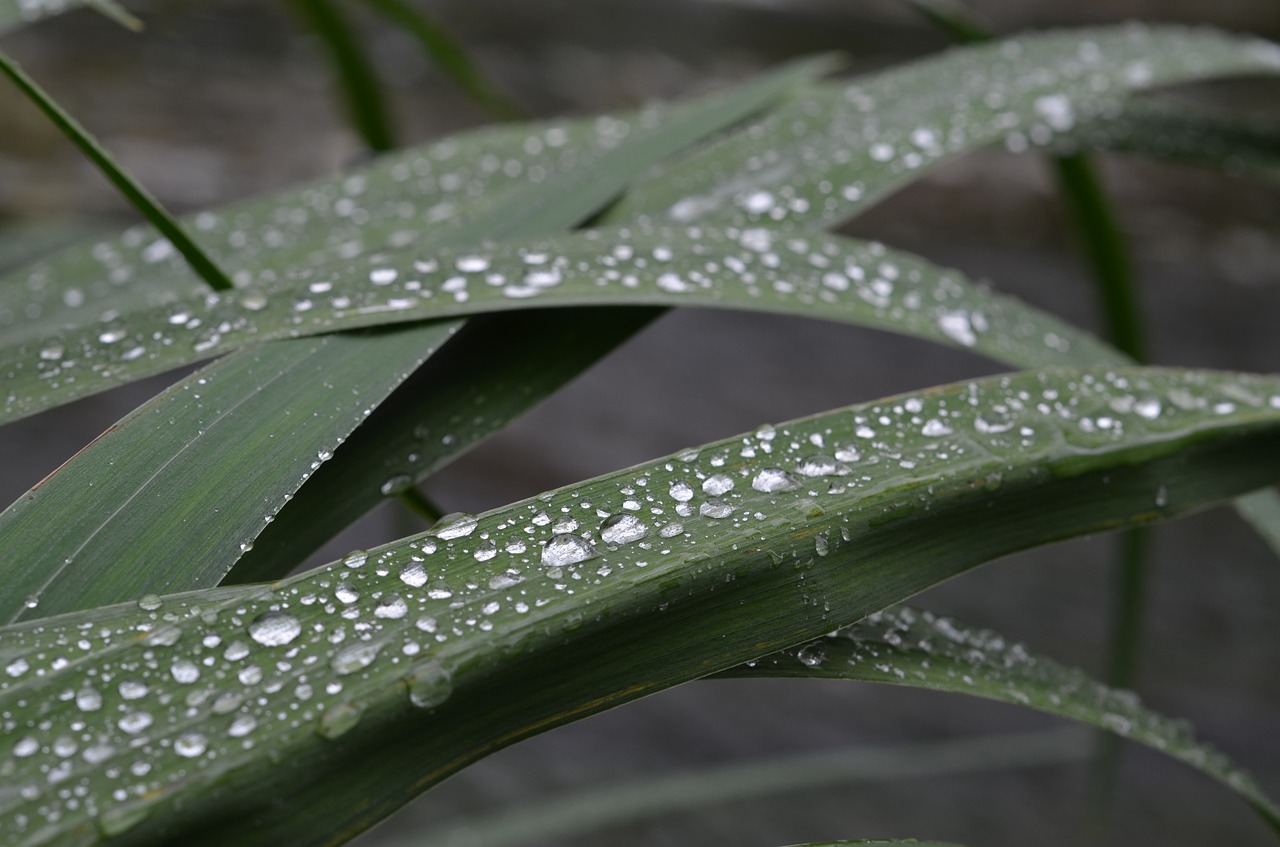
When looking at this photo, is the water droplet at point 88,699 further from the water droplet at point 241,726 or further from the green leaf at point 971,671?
the green leaf at point 971,671

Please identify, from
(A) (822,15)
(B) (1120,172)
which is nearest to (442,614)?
(A) (822,15)

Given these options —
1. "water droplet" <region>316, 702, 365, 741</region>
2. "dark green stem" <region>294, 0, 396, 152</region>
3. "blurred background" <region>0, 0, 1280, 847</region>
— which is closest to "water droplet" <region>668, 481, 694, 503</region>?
"water droplet" <region>316, 702, 365, 741</region>

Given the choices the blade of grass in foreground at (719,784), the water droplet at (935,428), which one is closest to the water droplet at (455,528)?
the water droplet at (935,428)

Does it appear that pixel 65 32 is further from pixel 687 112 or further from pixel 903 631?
pixel 903 631

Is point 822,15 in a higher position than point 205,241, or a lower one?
higher

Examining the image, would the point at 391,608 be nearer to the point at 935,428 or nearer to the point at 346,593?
the point at 346,593

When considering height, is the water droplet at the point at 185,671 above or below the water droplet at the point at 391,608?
below

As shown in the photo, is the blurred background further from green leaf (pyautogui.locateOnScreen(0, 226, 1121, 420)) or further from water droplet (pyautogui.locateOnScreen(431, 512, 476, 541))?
water droplet (pyautogui.locateOnScreen(431, 512, 476, 541))
